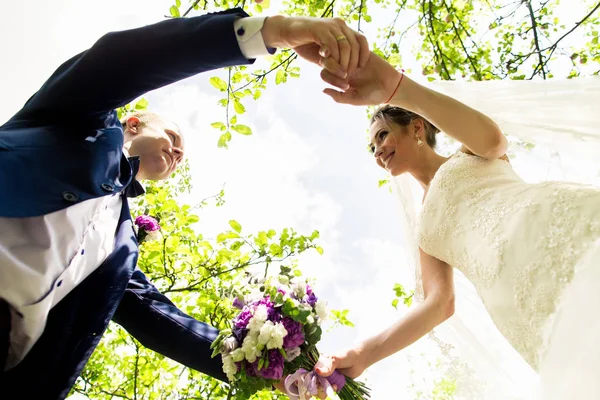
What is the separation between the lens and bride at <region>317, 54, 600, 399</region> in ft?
3.99

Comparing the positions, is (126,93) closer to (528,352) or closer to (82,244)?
(82,244)

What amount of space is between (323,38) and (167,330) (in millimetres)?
1750

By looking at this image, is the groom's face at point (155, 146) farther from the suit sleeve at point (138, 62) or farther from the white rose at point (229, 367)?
the white rose at point (229, 367)

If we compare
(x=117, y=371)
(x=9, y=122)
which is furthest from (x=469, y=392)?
(x=117, y=371)

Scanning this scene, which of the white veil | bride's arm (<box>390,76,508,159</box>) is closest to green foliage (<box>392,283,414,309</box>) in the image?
the white veil

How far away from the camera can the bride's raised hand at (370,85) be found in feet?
5.65

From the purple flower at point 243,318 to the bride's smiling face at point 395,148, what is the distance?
4.86 feet

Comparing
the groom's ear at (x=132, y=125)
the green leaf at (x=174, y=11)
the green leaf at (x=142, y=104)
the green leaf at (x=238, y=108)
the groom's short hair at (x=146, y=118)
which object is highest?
the green leaf at (x=174, y=11)

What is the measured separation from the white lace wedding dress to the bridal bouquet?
819mm

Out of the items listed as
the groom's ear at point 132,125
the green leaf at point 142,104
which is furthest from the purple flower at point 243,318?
the green leaf at point 142,104

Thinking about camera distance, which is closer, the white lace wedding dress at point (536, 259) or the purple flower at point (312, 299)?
the white lace wedding dress at point (536, 259)

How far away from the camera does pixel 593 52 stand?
17.0 ft

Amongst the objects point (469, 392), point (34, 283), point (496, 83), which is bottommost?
point (469, 392)

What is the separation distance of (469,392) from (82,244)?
246cm
